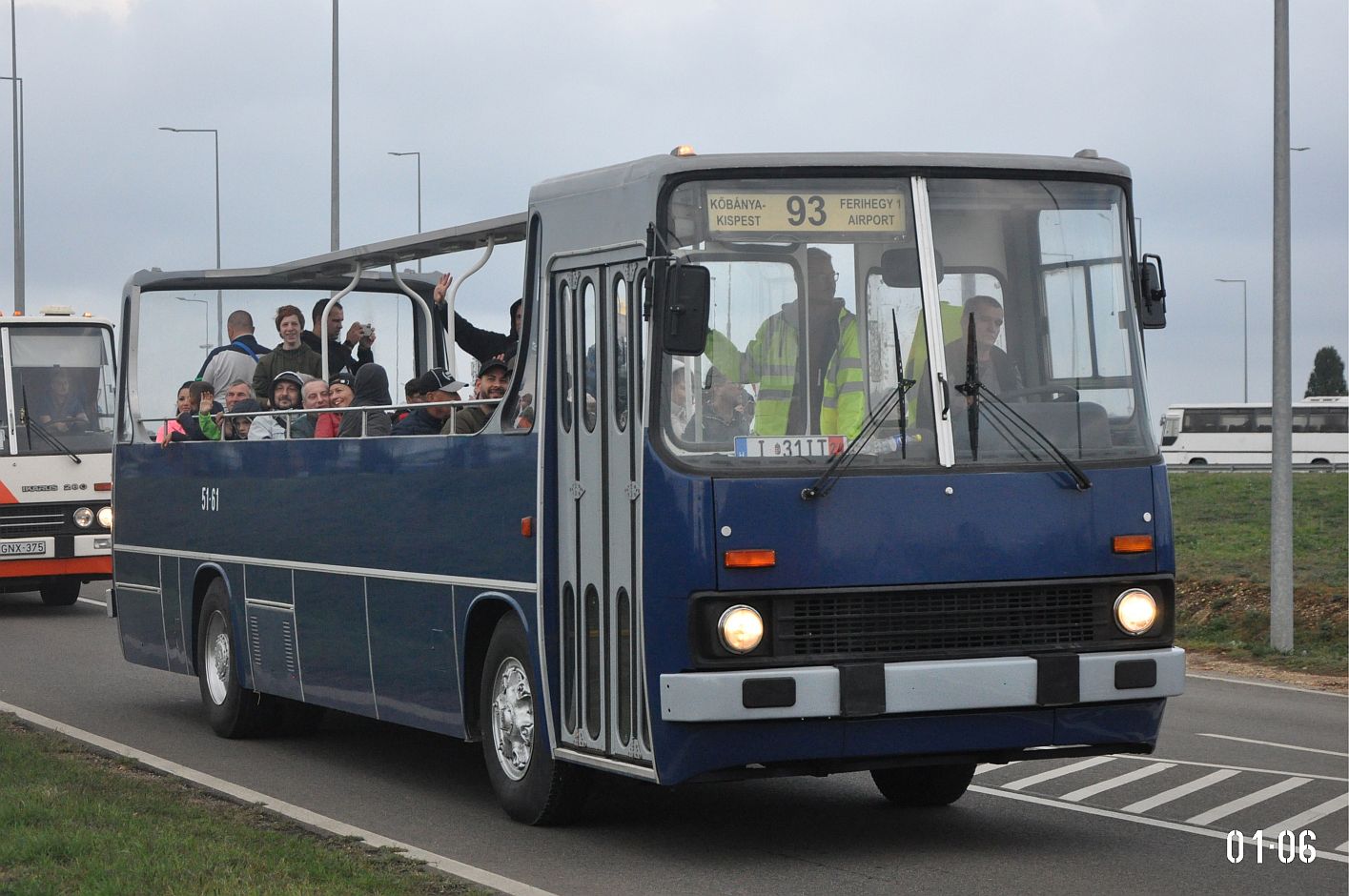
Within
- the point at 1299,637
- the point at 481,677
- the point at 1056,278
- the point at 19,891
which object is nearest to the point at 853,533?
the point at 1056,278

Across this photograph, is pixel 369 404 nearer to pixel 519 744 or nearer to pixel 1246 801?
pixel 519 744

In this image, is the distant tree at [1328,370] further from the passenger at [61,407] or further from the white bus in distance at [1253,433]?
the passenger at [61,407]

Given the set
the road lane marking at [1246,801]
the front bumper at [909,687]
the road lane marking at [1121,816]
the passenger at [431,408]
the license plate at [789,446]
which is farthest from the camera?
the passenger at [431,408]

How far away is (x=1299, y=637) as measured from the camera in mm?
21109

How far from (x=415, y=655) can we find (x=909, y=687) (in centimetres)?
359

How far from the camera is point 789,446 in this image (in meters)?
8.77

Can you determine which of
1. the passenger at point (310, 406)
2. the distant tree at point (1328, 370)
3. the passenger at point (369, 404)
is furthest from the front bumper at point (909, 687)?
the distant tree at point (1328, 370)

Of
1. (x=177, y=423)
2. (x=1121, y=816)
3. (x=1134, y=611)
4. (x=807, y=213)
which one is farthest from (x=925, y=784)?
(x=177, y=423)

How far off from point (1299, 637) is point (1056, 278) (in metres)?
12.8

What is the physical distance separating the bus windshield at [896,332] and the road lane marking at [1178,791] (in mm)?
2201

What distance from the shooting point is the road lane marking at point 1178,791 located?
1056cm

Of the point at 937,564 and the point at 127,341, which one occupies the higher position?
the point at 127,341

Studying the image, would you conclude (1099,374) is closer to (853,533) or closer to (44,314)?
(853,533)

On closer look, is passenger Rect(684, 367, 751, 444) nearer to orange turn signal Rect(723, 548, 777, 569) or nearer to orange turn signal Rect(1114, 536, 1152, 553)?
orange turn signal Rect(723, 548, 777, 569)
